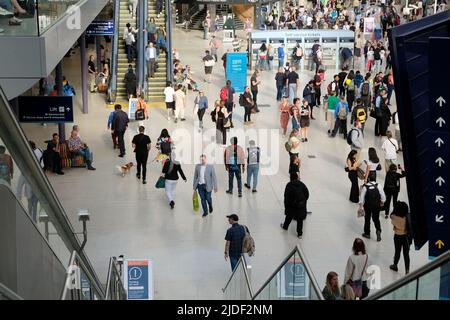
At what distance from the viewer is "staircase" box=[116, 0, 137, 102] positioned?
27188mm

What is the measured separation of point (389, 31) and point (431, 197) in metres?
1.49

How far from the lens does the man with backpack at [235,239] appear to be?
500 inches

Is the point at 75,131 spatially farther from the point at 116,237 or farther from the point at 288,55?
the point at 288,55

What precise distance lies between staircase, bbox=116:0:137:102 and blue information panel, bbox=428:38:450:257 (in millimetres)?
20026

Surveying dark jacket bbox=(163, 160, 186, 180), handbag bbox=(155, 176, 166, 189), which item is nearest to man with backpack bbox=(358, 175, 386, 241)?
dark jacket bbox=(163, 160, 186, 180)

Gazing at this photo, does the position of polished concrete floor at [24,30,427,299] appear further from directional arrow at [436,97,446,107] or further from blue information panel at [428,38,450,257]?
directional arrow at [436,97,446,107]

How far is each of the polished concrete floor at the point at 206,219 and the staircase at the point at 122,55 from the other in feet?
15.5

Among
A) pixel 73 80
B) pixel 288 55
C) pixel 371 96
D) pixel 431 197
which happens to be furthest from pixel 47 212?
pixel 288 55

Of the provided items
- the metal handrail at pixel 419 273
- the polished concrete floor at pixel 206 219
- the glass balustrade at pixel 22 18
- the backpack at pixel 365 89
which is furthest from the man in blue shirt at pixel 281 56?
the metal handrail at pixel 419 273

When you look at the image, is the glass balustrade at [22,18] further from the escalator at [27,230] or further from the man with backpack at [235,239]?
the escalator at [27,230]

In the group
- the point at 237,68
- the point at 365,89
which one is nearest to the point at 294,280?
the point at 365,89

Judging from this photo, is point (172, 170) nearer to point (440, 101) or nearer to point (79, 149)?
point (79, 149)

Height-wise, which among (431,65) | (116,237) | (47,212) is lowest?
(116,237)
